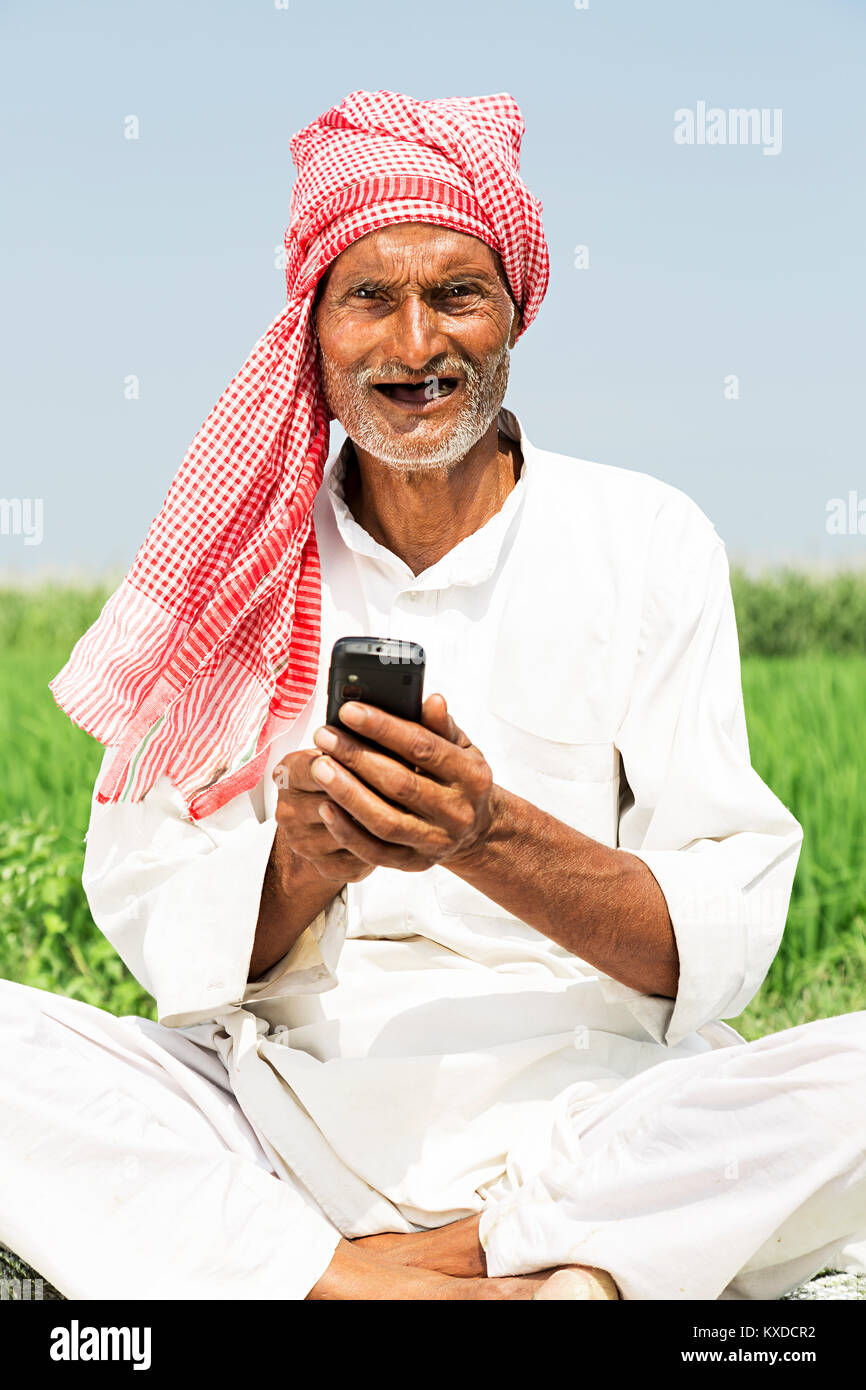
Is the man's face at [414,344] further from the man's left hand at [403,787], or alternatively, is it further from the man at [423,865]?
the man's left hand at [403,787]

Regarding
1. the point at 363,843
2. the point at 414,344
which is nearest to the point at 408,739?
the point at 363,843

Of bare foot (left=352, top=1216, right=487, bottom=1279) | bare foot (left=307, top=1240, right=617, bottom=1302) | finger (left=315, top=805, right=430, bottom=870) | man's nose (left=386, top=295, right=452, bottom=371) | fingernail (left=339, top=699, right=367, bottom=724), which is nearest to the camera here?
fingernail (left=339, top=699, right=367, bottom=724)

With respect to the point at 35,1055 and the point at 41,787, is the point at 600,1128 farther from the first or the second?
the point at 41,787

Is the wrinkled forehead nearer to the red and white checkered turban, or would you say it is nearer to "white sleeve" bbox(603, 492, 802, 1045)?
the red and white checkered turban

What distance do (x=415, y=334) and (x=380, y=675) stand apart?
954 mm

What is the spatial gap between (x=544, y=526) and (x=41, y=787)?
3.79 metres

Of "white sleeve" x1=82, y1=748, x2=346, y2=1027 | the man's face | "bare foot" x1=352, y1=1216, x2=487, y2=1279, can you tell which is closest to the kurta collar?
the man's face

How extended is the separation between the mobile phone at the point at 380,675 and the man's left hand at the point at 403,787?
2 centimetres

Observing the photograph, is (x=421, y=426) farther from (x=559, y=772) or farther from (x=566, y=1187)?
(x=566, y=1187)

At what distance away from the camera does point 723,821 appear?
2.51 m

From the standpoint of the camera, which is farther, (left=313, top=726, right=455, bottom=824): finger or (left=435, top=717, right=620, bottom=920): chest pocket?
(left=435, top=717, right=620, bottom=920): chest pocket

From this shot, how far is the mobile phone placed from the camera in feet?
6.40

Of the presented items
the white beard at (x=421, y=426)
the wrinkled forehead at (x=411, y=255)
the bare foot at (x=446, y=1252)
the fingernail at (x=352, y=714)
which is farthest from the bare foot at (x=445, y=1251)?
the wrinkled forehead at (x=411, y=255)

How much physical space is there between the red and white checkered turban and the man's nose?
0.57 feet
